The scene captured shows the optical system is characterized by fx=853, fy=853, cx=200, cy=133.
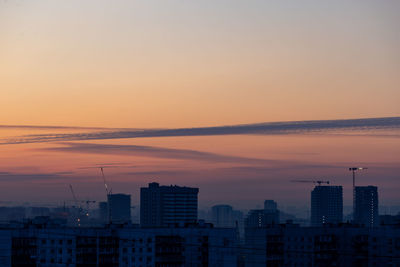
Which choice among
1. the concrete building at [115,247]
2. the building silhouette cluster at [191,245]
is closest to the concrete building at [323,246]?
the building silhouette cluster at [191,245]

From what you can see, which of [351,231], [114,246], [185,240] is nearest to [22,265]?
[114,246]

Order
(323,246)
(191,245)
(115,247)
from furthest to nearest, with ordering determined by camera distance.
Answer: (323,246), (191,245), (115,247)

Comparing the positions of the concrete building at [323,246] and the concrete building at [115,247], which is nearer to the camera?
the concrete building at [115,247]

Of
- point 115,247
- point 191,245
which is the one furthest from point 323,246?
point 115,247

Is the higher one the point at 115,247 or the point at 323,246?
the point at 323,246

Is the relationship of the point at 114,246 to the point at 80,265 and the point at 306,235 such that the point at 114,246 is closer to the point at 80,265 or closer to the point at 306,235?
the point at 80,265

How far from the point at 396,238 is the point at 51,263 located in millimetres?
70173

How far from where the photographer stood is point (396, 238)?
175500 millimetres

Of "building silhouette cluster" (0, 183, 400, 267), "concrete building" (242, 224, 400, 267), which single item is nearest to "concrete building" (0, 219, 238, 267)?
"building silhouette cluster" (0, 183, 400, 267)

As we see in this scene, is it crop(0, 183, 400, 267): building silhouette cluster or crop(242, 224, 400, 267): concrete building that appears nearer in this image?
crop(0, 183, 400, 267): building silhouette cluster

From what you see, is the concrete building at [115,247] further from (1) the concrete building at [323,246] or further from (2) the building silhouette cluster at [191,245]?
(1) the concrete building at [323,246]

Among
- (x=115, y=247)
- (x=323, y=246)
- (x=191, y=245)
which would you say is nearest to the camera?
(x=115, y=247)

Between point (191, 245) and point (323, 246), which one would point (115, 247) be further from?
point (323, 246)

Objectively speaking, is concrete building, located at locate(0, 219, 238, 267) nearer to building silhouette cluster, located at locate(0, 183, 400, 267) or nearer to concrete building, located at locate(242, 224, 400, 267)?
building silhouette cluster, located at locate(0, 183, 400, 267)
